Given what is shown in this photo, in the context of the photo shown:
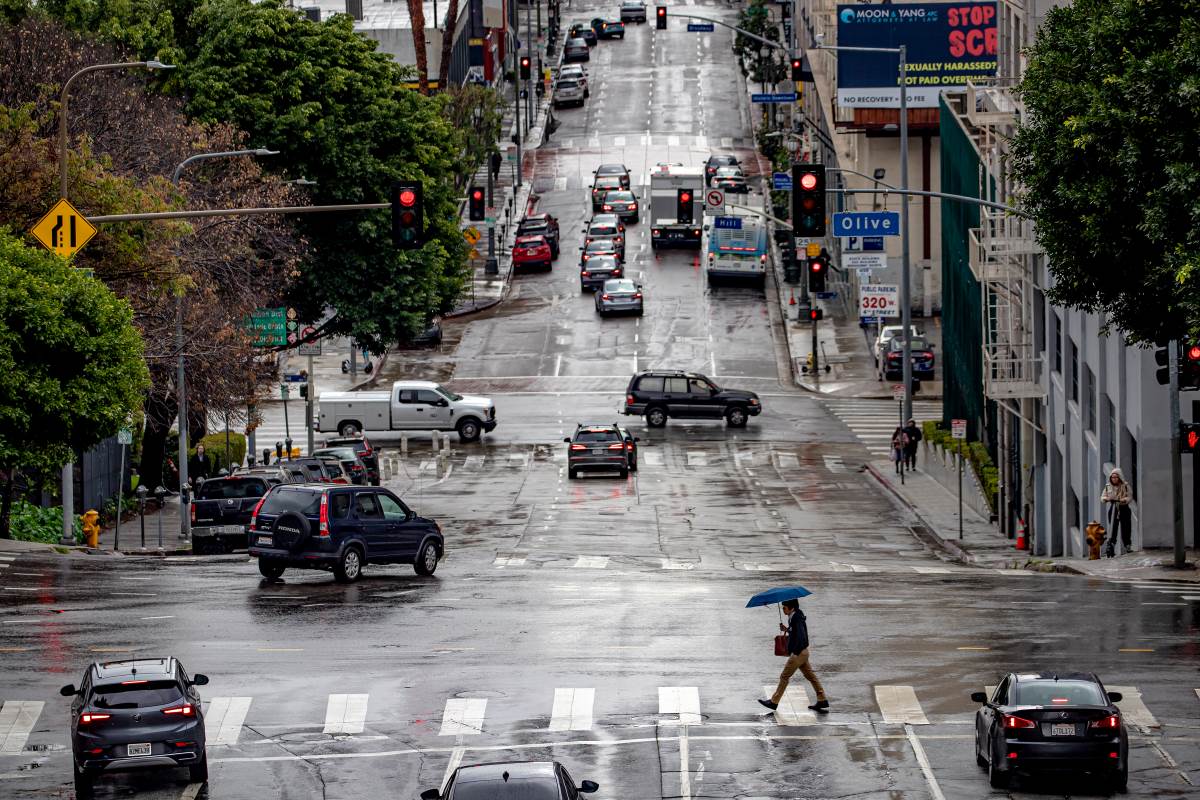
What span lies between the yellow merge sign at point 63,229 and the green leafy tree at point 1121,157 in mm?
17025

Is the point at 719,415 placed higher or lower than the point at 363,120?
lower

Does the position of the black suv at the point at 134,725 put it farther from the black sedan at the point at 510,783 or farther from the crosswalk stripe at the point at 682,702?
the crosswalk stripe at the point at 682,702

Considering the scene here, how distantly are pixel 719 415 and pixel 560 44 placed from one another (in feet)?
319

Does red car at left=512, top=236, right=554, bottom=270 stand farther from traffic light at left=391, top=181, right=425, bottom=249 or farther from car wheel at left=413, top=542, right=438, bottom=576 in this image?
traffic light at left=391, top=181, right=425, bottom=249

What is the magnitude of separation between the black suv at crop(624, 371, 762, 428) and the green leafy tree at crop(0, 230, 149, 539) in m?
33.4

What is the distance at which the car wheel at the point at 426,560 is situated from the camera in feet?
125

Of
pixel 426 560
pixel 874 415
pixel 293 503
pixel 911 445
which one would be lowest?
pixel 874 415

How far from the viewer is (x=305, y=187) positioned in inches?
2675

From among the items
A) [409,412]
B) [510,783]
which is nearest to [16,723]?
[510,783]

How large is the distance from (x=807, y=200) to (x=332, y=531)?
10079mm

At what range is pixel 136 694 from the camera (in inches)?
882

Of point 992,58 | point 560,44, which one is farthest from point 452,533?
point 560,44

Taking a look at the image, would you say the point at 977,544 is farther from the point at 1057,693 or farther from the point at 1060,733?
the point at 1060,733

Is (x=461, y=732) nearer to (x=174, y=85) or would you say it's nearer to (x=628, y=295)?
(x=174, y=85)
